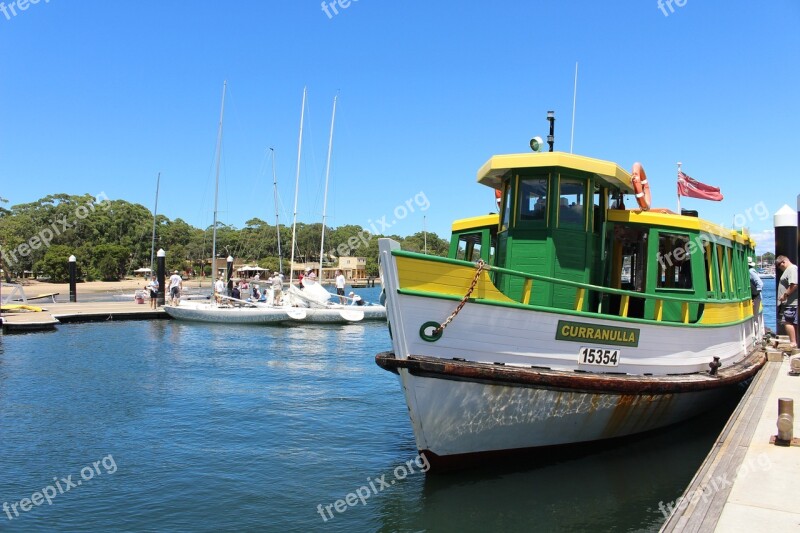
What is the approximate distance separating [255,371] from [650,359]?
10.5m

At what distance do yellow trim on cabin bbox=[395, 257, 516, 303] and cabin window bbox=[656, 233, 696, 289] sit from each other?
3.78 meters

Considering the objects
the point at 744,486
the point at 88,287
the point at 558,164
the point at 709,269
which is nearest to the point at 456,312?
A: the point at 558,164

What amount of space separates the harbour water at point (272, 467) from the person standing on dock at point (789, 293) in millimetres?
2711

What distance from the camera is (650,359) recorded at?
823 cm

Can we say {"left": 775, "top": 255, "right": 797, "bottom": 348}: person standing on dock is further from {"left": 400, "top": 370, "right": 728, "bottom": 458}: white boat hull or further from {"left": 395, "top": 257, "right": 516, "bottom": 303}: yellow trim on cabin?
{"left": 395, "top": 257, "right": 516, "bottom": 303}: yellow trim on cabin

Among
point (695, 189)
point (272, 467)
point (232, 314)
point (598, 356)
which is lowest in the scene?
point (272, 467)

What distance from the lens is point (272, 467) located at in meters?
8.24

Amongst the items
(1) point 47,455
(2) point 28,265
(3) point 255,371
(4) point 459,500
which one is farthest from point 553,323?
(2) point 28,265

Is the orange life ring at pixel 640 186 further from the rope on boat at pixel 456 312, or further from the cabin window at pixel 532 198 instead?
the rope on boat at pixel 456 312

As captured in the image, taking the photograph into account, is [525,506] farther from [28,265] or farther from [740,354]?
[28,265]

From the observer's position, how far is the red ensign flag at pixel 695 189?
12.5 meters

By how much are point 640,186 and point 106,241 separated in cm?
7698

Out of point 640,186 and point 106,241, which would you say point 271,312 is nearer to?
point 640,186

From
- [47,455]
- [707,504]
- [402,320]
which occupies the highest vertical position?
[402,320]
